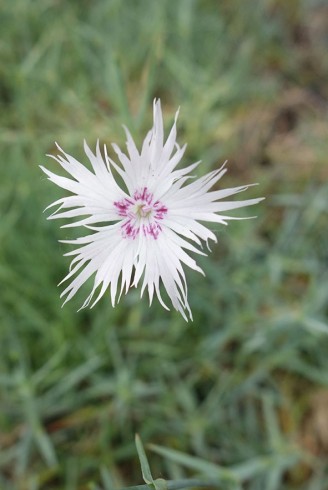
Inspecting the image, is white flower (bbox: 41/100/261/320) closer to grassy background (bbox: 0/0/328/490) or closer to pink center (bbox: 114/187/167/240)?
pink center (bbox: 114/187/167/240)

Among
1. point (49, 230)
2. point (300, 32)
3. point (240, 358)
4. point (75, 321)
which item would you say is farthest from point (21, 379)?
point (300, 32)

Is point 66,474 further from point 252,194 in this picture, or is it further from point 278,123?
point 278,123

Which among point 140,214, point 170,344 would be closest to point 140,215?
point 140,214

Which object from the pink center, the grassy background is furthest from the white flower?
the grassy background

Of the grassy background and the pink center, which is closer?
the pink center

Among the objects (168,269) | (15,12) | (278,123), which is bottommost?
(168,269)

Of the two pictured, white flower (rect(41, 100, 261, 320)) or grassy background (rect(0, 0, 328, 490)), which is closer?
white flower (rect(41, 100, 261, 320))

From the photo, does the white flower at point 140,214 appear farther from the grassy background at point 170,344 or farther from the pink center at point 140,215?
the grassy background at point 170,344

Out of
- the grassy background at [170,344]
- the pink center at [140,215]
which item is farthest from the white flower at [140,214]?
the grassy background at [170,344]
